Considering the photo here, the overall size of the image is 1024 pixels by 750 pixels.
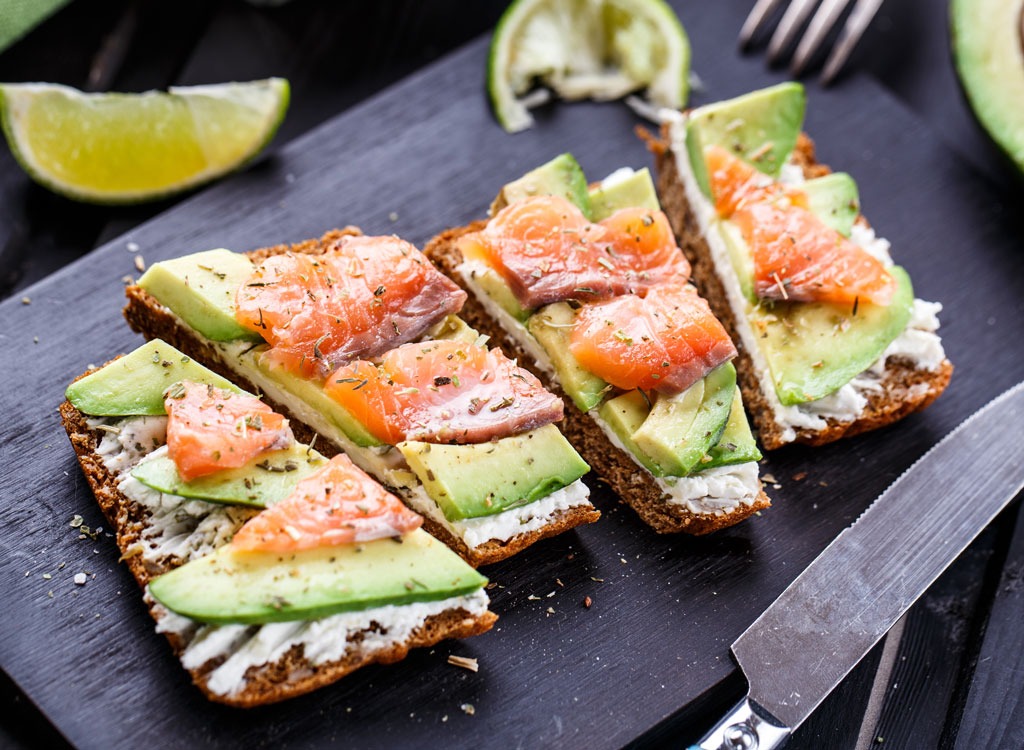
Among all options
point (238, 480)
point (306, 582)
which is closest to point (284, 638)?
point (306, 582)

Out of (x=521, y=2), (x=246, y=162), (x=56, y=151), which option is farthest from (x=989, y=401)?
(x=56, y=151)

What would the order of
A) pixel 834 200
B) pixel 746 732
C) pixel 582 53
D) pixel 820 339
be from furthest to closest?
pixel 582 53 < pixel 834 200 < pixel 820 339 < pixel 746 732

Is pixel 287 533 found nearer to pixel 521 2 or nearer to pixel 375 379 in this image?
pixel 375 379

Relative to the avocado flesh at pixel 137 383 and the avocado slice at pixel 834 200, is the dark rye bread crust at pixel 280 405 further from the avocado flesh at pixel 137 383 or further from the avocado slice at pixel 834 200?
the avocado slice at pixel 834 200

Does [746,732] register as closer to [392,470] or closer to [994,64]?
[392,470]

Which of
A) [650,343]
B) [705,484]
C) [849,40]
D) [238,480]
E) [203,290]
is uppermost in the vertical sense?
[849,40]

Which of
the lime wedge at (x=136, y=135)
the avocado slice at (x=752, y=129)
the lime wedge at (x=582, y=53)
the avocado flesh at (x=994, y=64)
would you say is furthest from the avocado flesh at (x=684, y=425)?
the lime wedge at (x=136, y=135)
